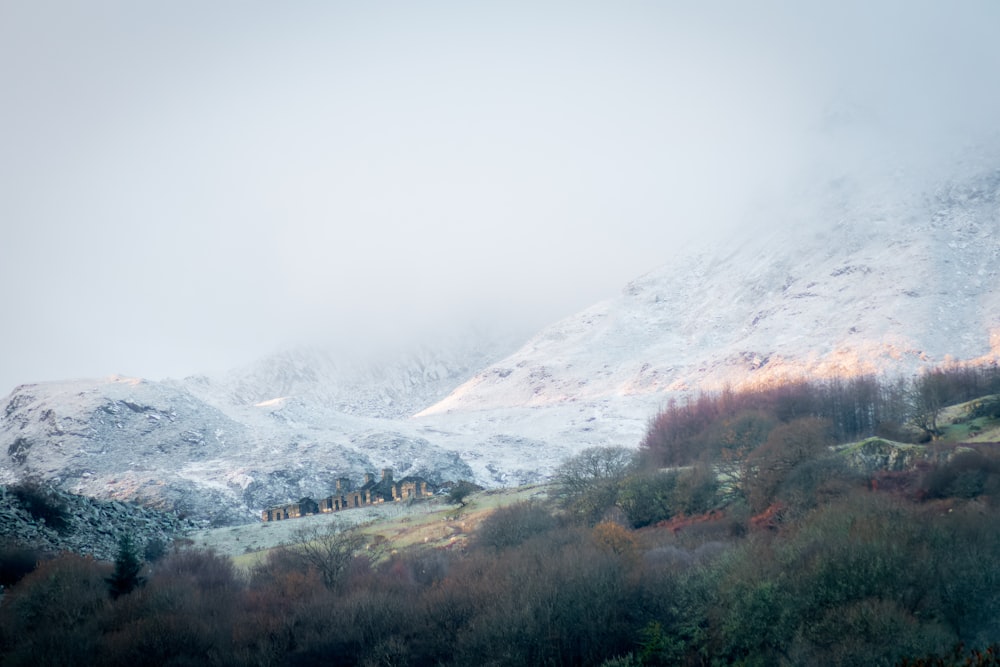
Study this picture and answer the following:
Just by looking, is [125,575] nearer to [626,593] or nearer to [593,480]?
[626,593]

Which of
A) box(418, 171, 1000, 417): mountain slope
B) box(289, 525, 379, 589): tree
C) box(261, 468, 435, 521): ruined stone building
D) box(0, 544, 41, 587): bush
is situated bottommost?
box(261, 468, 435, 521): ruined stone building

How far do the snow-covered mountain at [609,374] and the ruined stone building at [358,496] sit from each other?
3.06 metres

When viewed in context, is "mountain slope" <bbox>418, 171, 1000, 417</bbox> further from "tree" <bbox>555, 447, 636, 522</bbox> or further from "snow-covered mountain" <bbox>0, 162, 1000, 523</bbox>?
"tree" <bbox>555, 447, 636, 522</bbox>

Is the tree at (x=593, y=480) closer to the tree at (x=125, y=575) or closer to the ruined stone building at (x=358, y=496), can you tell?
the ruined stone building at (x=358, y=496)

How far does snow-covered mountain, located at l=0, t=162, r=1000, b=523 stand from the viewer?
84.0 metres

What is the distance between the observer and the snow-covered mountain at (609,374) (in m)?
84.0

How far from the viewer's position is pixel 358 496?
77.2 metres

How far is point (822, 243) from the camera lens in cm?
17100

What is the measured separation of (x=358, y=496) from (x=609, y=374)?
3583 inches

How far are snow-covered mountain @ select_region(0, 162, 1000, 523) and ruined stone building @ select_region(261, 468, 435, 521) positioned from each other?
10.0ft

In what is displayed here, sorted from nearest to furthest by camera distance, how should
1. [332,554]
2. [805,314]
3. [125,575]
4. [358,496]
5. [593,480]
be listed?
1. [125,575]
2. [332,554]
3. [593,480]
4. [358,496]
5. [805,314]

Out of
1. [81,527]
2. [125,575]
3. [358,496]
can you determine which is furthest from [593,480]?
[81,527]

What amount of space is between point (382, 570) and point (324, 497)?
41.7 m

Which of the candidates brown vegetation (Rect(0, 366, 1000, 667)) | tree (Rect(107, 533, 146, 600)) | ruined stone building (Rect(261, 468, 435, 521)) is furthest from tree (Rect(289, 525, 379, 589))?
ruined stone building (Rect(261, 468, 435, 521))
